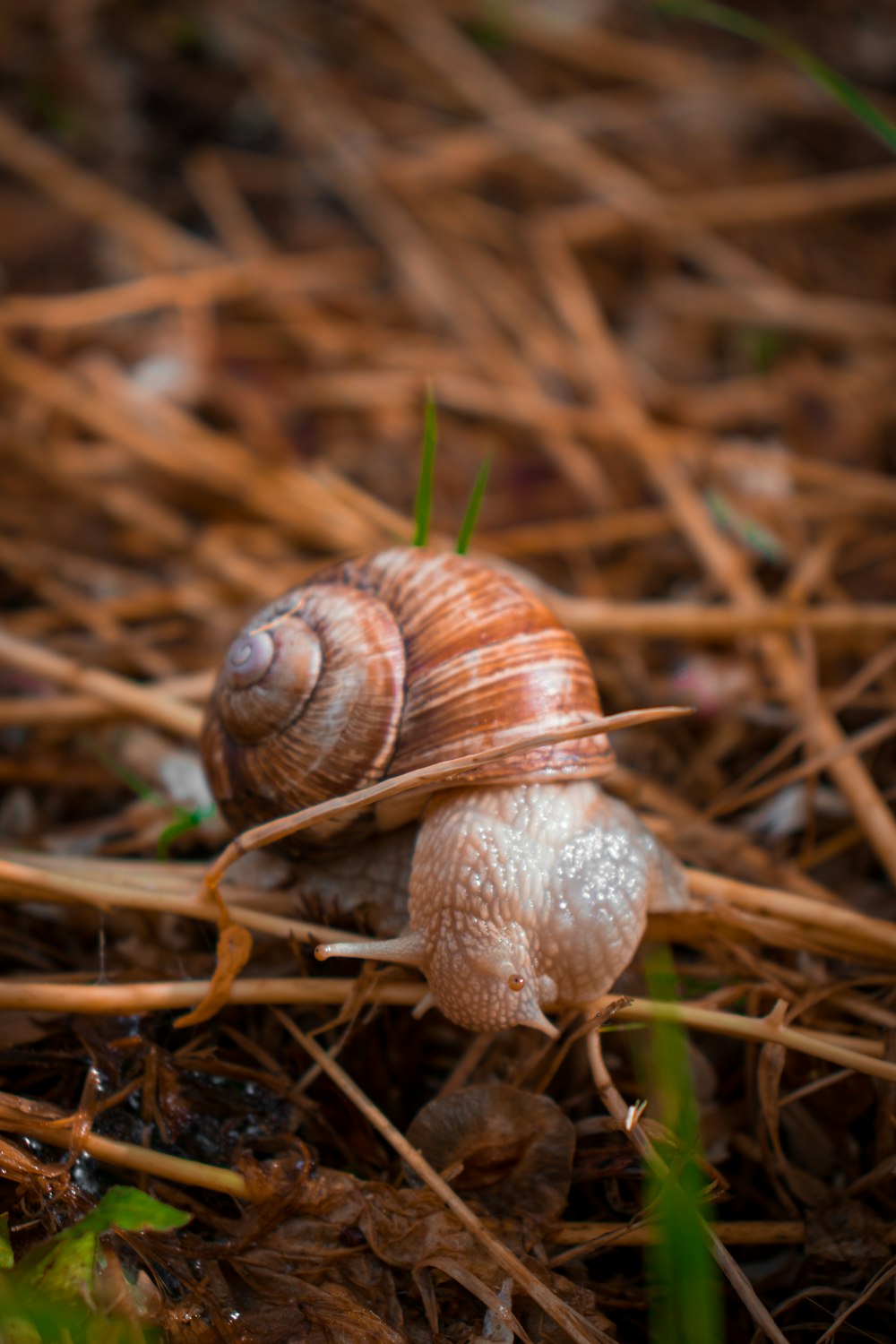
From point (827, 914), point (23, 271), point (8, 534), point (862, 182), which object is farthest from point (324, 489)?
point (862, 182)

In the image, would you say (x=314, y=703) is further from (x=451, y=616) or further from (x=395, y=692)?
(x=451, y=616)

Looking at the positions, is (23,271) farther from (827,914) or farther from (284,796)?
(827,914)

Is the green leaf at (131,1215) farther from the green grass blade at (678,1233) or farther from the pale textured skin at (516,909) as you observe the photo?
the green grass blade at (678,1233)

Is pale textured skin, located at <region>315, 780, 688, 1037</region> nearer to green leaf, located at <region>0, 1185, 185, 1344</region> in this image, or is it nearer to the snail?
the snail

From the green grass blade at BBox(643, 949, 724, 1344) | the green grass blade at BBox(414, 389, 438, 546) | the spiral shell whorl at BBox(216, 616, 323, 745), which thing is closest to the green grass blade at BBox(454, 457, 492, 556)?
the green grass blade at BBox(414, 389, 438, 546)

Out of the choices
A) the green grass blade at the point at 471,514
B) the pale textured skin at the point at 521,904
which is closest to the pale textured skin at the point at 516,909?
the pale textured skin at the point at 521,904

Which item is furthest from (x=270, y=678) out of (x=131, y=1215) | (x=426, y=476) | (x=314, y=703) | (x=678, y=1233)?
(x=678, y=1233)

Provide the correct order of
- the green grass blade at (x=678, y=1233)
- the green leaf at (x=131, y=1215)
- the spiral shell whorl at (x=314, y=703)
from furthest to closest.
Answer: the spiral shell whorl at (x=314, y=703) → the green leaf at (x=131, y=1215) → the green grass blade at (x=678, y=1233)
